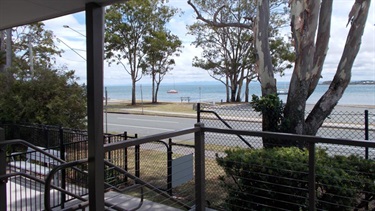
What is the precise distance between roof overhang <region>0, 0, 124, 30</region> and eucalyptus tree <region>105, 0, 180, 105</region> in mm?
22794

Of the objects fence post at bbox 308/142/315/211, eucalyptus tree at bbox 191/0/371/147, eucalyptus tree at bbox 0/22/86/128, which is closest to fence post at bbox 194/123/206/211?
fence post at bbox 308/142/315/211

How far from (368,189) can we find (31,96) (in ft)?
28.9

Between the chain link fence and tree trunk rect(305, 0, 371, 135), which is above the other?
tree trunk rect(305, 0, 371, 135)

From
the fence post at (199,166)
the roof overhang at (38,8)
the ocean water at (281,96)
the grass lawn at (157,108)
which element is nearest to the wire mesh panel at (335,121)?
the ocean water at (281,96)

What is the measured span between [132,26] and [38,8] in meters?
24.1

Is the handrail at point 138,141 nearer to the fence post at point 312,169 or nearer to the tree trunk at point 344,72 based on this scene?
the fence post at point 312,169

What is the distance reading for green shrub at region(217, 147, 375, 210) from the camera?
335 cm

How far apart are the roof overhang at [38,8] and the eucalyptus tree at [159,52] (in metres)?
23.4

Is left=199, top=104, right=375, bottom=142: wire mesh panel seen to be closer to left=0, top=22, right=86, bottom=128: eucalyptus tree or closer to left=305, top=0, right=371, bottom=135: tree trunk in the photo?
left=305, top=0, right=371, bottom=135: tree trunk

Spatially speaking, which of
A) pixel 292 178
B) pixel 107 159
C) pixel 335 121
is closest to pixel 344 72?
pixel 335 121

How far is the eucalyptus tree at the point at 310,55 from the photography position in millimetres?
5605

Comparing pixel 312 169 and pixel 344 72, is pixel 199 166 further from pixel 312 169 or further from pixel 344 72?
pixel 344 72

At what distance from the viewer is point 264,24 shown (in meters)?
6.12

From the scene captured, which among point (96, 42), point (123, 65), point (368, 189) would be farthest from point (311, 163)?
point (123, 65)
